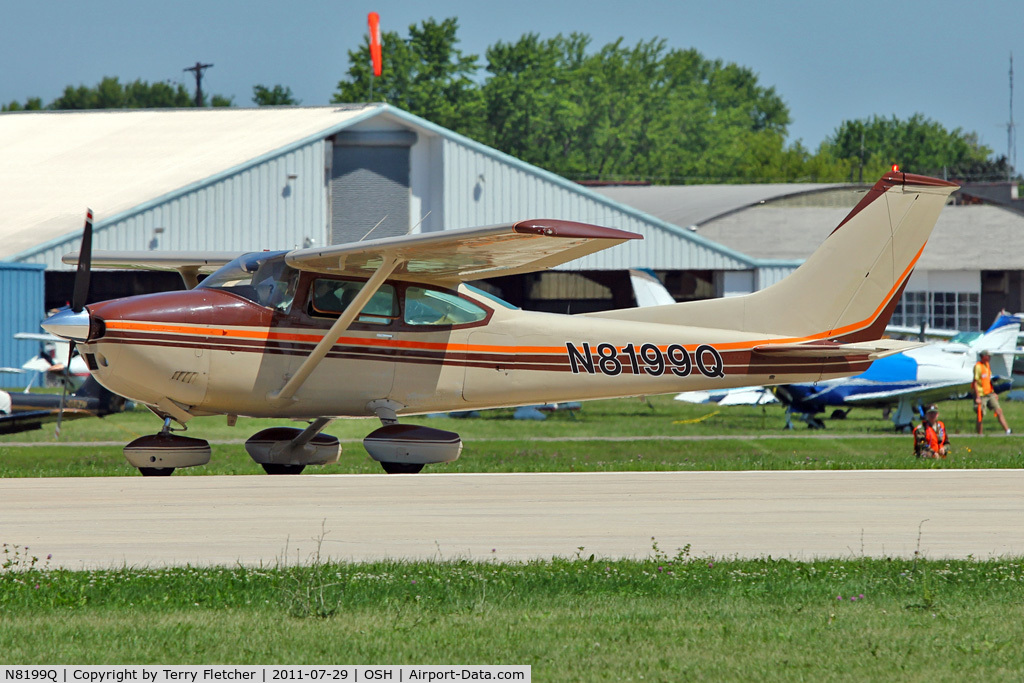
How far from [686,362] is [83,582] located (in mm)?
8312

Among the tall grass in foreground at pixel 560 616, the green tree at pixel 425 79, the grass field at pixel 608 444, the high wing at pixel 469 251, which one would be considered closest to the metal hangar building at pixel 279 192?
the grass field at pixel 608 444

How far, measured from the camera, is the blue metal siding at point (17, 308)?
2973cm

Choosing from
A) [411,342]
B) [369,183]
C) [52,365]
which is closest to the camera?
[411,342]

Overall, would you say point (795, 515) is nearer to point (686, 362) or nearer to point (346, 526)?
point (346, 526)

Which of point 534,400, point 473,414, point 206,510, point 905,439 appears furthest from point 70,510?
point 473,414

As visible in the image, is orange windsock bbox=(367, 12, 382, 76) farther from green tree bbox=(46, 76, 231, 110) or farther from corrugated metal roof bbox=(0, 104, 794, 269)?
green tree bbox=(46, 76, 231, 110)

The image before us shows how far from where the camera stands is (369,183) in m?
34.6

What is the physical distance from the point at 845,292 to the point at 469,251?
492 centimetres

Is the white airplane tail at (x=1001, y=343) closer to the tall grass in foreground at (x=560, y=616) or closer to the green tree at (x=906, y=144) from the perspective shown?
the tall grass in foreground at (x=560, y=616)

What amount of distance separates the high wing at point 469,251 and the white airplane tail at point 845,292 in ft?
6.36

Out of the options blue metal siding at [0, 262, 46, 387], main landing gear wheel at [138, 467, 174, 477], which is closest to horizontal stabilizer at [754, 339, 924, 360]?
main landing gear wheel at [138, 467, 174, 477]

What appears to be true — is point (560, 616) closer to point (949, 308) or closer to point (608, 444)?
point (608, 444)

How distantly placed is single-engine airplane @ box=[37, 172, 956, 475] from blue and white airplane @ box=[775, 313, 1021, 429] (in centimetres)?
1019

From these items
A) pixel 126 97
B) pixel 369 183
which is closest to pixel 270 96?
pixel 126 97
